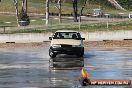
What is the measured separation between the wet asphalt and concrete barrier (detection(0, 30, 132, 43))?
22.6 ft

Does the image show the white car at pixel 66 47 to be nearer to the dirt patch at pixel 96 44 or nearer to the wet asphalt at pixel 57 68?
the wet asphalt at pixel 57 68

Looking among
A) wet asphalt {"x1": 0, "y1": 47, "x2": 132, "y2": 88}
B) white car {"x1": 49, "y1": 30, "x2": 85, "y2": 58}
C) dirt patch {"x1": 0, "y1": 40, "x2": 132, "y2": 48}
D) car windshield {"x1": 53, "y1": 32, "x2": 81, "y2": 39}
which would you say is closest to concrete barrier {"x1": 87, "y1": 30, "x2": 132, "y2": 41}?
dirt patch {"x1": 0, "y1": 40, "x2": 132, "y2": 48}

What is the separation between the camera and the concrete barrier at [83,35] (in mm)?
41859

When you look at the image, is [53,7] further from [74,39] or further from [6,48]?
[74,39]

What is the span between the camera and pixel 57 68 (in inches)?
978

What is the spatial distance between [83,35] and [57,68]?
1728 cm

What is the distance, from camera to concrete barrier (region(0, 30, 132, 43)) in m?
41.9

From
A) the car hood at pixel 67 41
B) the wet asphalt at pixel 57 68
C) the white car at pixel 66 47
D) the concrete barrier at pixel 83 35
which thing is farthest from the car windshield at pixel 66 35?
the concrete barrier at pixel 83 35

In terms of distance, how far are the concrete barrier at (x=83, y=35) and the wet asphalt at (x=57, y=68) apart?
6.89 m

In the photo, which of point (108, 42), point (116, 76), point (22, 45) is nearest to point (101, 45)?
point (108, 42)

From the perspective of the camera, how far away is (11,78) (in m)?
20.6

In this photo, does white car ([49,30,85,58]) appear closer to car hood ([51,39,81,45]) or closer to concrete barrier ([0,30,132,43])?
car hood ([51,39,81,45])

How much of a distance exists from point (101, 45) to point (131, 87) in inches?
893

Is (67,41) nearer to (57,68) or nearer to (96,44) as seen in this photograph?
(57,68)
